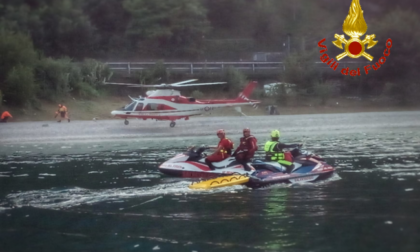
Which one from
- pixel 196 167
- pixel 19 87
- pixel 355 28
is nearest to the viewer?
pixel 196 167

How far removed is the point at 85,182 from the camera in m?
14.8

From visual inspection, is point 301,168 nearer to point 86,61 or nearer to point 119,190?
point 119,190

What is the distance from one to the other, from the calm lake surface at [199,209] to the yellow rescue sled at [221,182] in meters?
0.19

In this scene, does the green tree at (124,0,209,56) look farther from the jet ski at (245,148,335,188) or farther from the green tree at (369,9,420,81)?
the jet ski at (245,148,335,188)

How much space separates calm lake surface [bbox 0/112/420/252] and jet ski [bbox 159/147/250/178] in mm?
299

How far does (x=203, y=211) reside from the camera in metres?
11.1

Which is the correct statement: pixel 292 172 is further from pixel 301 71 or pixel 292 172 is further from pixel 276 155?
pixel 301 71

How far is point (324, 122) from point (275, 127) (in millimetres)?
2836

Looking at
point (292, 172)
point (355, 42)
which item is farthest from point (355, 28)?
point (292, 172)

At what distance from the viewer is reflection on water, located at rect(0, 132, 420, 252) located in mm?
Result: 8922

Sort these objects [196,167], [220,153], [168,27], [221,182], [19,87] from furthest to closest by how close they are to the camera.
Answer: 1. [168,27]
2. [19,87]
3. [196,167]
4. [220,153]
5. [221,182]

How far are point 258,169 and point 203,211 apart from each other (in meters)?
3.29

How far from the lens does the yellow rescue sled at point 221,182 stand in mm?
13312

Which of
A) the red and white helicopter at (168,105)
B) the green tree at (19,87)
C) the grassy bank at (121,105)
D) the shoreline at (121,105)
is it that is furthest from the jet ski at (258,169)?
the green tree at (19,87)
